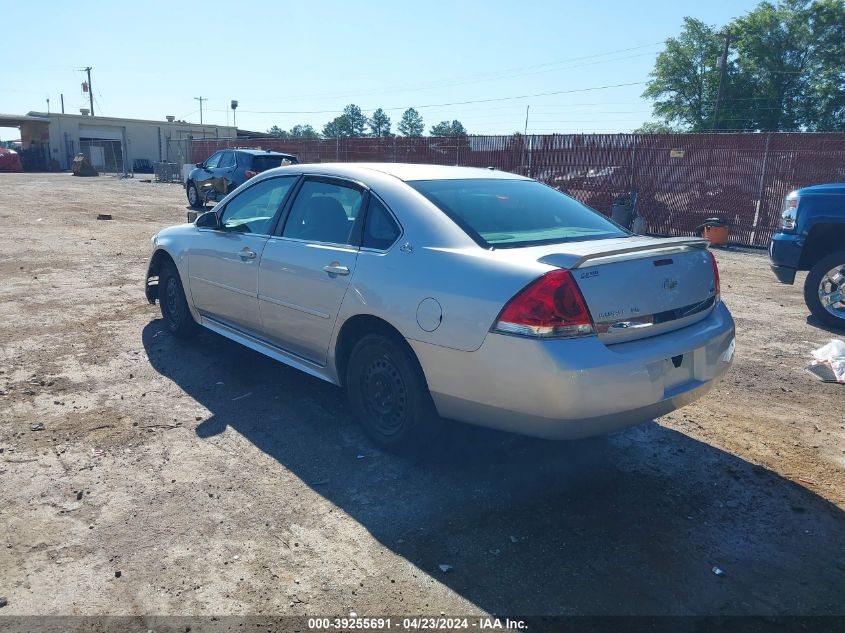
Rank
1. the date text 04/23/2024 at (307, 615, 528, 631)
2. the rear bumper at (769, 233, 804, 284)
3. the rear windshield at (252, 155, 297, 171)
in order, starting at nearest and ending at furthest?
the date text 04/23/2024 at (307, 615, 528, 631) < the rear bumper at (769, 233, 804, 284) < the rear windshield at (252, 155, 297, 171)

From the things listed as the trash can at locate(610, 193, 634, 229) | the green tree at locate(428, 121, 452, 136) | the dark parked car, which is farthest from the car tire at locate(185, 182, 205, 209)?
the green tree at locate(428, 121, 452, 136)

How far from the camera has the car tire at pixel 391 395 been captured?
362 centimetres

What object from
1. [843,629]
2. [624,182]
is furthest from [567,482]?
[624,182]

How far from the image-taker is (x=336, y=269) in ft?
13.1

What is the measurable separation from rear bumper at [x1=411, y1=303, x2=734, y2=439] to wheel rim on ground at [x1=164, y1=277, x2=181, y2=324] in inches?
128

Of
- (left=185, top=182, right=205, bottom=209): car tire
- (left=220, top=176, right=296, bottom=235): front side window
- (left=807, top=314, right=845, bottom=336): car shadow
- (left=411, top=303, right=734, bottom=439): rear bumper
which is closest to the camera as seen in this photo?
(left=411, top=303, right=734, bottom=439): rear bumper

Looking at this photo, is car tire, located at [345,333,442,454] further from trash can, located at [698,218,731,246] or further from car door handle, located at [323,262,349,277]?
trash can, located at [698,218,731,246]

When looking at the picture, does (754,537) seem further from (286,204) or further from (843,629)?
(286,204)

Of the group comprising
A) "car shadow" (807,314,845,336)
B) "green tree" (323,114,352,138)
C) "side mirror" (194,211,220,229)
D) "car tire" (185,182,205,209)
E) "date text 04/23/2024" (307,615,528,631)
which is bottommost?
"date text 04/23/2024" (307,615,528,631)

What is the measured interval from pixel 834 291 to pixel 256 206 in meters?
5.87

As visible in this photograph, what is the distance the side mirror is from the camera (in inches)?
208

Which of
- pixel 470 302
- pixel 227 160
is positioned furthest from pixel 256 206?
pixel 227 160

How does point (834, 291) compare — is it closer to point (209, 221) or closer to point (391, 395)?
point (391, 395)

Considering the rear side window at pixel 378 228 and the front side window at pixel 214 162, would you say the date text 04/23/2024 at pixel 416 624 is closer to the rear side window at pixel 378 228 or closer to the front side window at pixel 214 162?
→ the rear side window at pixel 378 228
